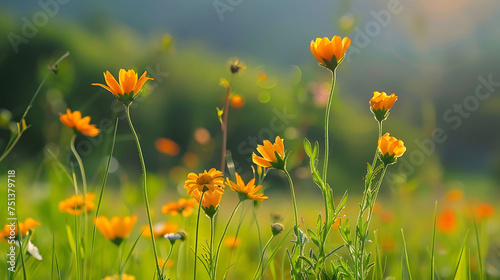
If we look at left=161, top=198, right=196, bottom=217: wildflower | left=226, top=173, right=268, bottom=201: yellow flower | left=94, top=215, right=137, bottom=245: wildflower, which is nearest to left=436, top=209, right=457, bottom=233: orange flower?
left=161, top=198, right=196, bottom=217: wildflower

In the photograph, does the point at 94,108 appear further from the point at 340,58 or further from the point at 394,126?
the point at 340,58

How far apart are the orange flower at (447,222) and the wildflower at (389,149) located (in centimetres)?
110

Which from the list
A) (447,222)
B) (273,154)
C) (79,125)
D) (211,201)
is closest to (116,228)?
(211,201)

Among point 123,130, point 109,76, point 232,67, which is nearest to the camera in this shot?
point 109,76

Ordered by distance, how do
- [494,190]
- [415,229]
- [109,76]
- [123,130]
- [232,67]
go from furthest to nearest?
[123,130] < [494,190] < [415,229] < [232,67] < [109,76]

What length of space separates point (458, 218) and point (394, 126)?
1.88m

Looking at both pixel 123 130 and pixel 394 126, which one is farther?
pixel 394 126

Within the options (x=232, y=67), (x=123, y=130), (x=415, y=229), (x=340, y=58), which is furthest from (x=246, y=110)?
(x=340, y=58)

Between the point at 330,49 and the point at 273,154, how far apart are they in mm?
174

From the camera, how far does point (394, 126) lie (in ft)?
11.0

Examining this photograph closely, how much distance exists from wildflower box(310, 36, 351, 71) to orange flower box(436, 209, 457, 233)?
1.15m

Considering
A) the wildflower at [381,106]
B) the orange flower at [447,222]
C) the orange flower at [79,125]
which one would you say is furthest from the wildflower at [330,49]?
the orange flower at [447,222]

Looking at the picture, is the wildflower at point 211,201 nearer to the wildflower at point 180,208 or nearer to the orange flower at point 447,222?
the wildflower at point 180,208

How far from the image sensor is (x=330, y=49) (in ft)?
2.07
